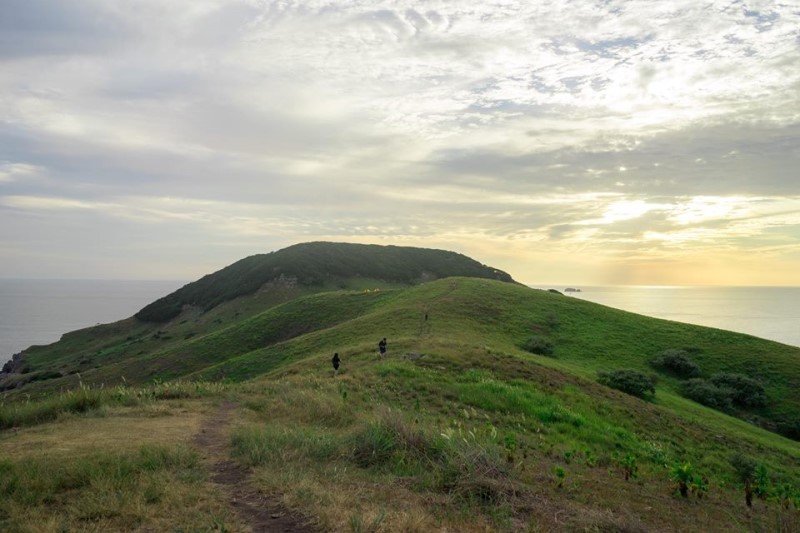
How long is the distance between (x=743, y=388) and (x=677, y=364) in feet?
16.4

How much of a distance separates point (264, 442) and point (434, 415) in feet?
24.1

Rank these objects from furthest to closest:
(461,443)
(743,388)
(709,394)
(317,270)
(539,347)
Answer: (317,270) < (539,347) < (743,388) < (709,394) < (461,443)

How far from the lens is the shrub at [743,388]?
33.9 m

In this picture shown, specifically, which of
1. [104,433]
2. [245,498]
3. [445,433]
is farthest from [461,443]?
[104,433]

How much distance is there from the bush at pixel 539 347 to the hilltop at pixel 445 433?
19 centimetres

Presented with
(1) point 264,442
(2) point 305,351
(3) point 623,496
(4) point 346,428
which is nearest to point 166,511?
(1) point 264,442

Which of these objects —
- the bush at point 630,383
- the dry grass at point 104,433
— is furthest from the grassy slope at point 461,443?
the bush at point 630,383

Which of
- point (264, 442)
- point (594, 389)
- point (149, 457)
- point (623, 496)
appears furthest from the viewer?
point (594, 389)

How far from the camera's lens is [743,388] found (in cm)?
3488

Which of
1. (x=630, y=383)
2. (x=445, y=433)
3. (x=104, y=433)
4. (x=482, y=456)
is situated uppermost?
(x=104, y=433)

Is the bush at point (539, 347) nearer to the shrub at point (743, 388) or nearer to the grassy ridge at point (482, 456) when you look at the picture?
the shrub at point (743, 388)

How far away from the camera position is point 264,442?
35.0ft

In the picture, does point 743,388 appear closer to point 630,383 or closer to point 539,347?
point 630,383

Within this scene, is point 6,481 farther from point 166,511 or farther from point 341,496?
point 341,496
